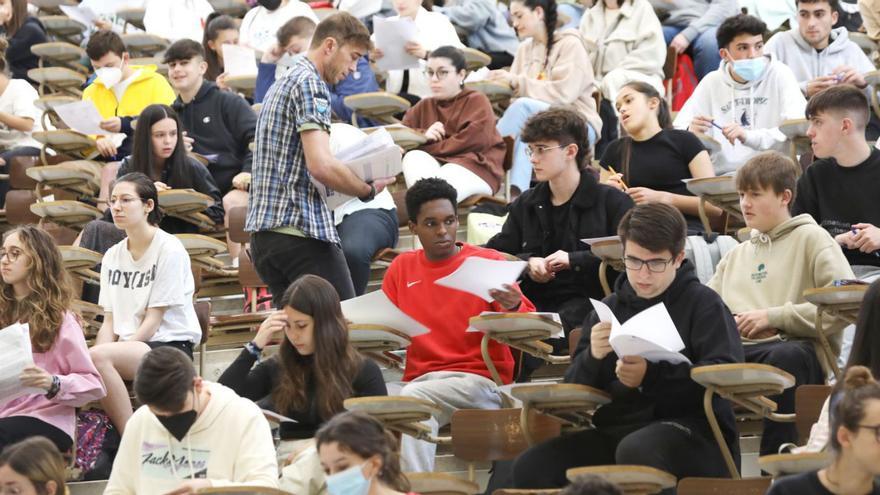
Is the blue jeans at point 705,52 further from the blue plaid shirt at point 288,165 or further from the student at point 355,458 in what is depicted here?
the student at point 355,458

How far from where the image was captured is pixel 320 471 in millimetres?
5637

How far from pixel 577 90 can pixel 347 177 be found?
3256 millimetres

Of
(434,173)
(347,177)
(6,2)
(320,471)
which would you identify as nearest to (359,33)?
(347,177)

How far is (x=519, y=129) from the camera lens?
9422 mm

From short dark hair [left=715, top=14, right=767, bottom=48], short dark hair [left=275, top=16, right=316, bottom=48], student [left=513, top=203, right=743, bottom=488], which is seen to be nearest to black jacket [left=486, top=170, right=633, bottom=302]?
student [left=513, top=203, right=743, bottom=488]

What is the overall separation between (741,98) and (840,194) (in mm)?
1815

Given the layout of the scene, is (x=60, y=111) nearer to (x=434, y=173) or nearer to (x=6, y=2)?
Answer: (x=434, y=173)

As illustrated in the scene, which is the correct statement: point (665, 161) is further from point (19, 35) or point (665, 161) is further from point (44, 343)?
point (19, 35)

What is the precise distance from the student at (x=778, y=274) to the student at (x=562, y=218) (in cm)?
57

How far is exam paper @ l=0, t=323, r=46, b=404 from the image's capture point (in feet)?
20.5

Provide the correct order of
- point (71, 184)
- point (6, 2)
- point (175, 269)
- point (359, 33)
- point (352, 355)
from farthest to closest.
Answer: point (6, 2) → point (71, 184) → point (175, 269) → point (359, 33) → point (352, 355)

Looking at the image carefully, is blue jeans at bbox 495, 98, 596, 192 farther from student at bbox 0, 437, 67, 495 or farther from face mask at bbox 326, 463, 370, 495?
face mask at bbox 326, 463, 370, 495

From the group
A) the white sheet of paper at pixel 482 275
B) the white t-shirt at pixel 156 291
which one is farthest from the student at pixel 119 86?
the white sheet of paper at pixel 482 275

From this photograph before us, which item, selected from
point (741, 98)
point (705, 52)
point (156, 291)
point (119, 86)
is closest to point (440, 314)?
point (156, 291)
